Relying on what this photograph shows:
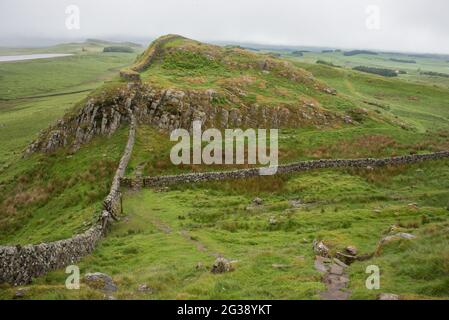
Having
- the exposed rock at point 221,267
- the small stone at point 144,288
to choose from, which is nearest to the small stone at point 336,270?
the exposed rock at point 221,267

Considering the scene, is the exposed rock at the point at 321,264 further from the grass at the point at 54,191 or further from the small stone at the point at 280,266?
the grass at the point at 54,191

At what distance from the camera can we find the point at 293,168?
Result: 4625cm

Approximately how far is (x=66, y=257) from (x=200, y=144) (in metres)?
30.1

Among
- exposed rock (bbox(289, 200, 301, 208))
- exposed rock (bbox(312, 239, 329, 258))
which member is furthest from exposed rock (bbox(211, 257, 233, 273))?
exposed rock (bbox(289, 200, 301, 208))

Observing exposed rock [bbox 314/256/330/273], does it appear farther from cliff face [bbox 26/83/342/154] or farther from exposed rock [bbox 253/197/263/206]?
cliff face [bbox 26/83/342/154]

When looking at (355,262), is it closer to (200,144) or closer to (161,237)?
Answer: (161,237)

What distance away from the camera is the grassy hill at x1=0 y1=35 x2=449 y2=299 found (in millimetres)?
19562

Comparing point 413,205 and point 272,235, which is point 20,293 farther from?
point 413,205

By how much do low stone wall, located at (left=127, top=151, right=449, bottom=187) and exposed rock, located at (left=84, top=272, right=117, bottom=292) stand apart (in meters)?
24.9

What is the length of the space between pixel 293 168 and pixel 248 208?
394 inches

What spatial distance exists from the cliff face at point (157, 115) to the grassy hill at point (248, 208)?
3.47 ft

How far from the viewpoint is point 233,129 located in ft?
200

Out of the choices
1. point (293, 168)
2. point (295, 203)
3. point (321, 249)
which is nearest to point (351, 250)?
point (321, 249)
